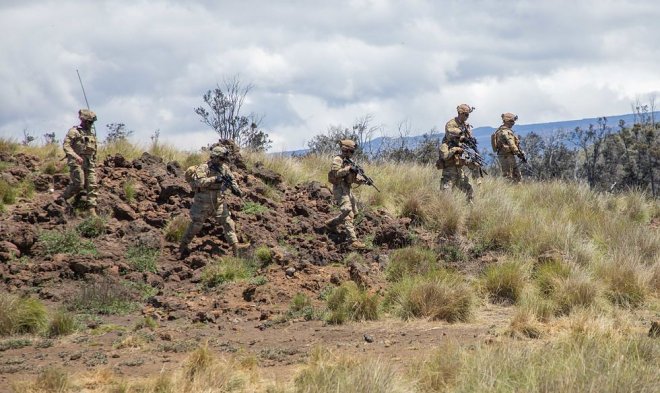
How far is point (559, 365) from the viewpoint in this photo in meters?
5.35

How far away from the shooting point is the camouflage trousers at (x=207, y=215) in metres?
11.8

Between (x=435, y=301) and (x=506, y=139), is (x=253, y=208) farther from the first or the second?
(x=506, y=139)

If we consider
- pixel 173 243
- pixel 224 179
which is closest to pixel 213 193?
pixel 224 179

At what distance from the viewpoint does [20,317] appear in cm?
859

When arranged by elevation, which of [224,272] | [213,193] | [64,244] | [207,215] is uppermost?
[213,193]

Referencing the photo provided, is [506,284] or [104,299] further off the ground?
[104,299]

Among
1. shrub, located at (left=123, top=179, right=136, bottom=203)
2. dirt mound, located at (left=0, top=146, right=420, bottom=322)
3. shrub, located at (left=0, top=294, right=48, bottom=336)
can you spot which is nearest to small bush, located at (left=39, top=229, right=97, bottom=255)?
dirt mound, located at (left=0, top=146, right=420, bottom=322)

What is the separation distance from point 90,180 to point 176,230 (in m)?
1.77

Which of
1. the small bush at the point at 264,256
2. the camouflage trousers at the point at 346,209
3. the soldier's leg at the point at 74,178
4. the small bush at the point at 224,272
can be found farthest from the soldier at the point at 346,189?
the soldier's leg at the point at 74,178

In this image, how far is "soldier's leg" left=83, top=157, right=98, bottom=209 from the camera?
1271 centimetres

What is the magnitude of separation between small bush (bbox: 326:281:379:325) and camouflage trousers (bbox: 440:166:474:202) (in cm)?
499

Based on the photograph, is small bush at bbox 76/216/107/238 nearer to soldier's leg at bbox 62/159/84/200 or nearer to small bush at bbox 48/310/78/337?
soldier's leg at bbox 62/159/84/200

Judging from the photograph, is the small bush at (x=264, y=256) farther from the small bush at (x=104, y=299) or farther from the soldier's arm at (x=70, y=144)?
the soldier's arm at (x=70, y=144)

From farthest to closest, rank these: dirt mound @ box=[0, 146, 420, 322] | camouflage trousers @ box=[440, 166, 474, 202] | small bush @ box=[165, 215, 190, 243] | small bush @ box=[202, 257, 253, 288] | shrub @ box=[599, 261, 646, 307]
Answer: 1. camouflage trousers @ box=[440, 166, 474, 202]
2. small bush @ box=[165, 215, 190, 243]
3. small bush @ box=[202, 257, 253, 288]
4. dirt mound @ box=[0, 146, 420, 322]
5. shrub @ box=[599, 261, 646, 307]
